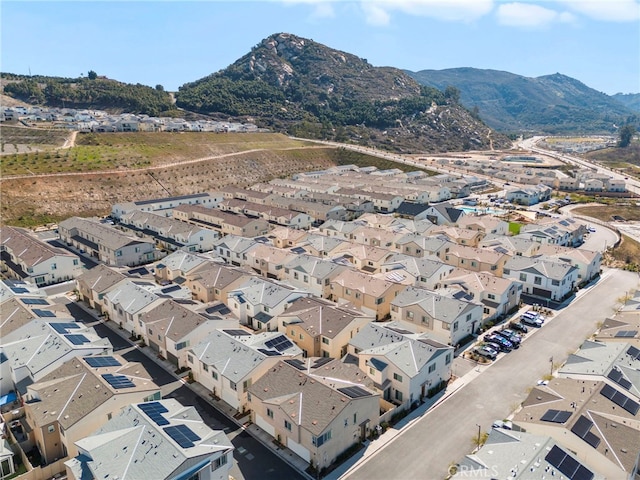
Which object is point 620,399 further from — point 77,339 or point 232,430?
point 77,339

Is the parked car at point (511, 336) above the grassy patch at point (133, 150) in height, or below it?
below

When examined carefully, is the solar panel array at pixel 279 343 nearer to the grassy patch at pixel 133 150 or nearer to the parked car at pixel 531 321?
the parked car at pixel 531 321

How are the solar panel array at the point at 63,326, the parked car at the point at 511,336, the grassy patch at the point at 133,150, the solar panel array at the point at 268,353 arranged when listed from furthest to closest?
the grassy patch at the point at 133,150, the parked car at the point at 511,336, the solar panel array at the point at 63,326, the solar panel array at the point at 268,353

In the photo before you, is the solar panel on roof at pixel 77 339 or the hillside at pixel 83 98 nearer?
the solar panel on roof at pixel 77 339

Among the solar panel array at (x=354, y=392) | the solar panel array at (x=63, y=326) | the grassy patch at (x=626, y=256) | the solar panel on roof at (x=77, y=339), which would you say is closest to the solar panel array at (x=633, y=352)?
the solar panel array at (x=354, y=392)

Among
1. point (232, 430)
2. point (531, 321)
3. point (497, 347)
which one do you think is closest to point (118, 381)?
point (232, 430)

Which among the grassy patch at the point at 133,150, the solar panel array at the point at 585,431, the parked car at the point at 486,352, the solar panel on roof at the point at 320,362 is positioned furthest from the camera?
the grassy patch at the point at 133,150
